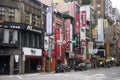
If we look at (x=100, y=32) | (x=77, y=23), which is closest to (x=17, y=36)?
(x=77, y=23)

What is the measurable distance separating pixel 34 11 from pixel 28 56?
28.2ft

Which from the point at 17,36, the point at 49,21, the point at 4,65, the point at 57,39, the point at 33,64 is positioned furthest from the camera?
the point at 57,39

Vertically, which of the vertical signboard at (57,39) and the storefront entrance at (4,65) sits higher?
the vertical signboard at (57,39)

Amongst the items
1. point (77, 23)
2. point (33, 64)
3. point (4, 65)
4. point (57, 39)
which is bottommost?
point (33, 64)

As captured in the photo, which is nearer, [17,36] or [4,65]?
[4,65]

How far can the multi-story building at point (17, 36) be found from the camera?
5347 centimetres

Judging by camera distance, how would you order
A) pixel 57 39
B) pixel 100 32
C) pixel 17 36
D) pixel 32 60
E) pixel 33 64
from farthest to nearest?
pixel 100 32
pixel 57 39
pixel 33 64
pixel 32 60
pixel 17 36

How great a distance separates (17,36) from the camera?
54.9 m

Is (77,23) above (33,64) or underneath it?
above

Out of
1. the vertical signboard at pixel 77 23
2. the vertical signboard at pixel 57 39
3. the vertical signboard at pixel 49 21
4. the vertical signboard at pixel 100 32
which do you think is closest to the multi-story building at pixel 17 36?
the vertical signboard at pixel 49 21

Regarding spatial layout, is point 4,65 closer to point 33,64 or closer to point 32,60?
point 32,60

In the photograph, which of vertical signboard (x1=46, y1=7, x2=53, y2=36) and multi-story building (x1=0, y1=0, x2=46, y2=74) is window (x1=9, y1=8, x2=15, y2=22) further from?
vertical signboard (x1=46, y1=7, x2=53, y2=36)

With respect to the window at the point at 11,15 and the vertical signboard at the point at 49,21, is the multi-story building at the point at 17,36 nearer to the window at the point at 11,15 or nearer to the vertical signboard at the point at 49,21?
the window at the point at 11,15

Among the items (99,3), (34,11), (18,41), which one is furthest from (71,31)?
(99,3)
